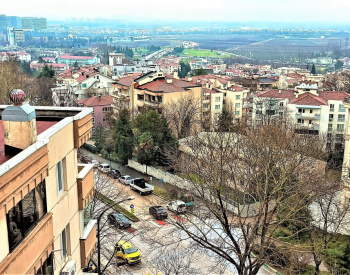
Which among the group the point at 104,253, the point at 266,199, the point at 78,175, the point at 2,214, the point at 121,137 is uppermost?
the point at 2,214

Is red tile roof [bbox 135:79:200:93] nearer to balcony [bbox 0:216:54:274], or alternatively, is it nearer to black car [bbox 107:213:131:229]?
black car [bbox 107:213:131:229]

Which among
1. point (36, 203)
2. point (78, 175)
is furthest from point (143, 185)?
point (36, 203)

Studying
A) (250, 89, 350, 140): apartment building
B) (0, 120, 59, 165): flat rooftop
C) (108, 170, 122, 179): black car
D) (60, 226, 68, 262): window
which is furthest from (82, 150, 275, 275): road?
(250, 89, 350, 140): apartment building

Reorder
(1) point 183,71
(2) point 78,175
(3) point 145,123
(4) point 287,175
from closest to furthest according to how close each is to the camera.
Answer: (2) point 78,175
(4) point 287,175
(3) point 145,123
(1) point 183,71

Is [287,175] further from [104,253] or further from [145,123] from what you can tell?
Result: [145,123]

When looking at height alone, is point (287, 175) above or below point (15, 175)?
below
